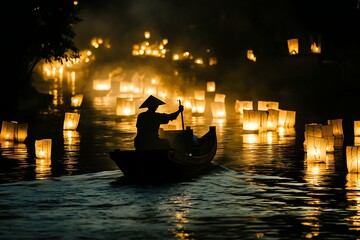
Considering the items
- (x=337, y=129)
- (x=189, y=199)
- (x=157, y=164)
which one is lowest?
(x=189, y=199)

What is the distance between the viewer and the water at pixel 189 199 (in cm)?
1631

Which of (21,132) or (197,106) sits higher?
(197,106)

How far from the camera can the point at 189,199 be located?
1955cm

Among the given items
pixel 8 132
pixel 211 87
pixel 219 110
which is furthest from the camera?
pixel 211 87

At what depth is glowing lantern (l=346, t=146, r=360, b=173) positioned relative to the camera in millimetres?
23203

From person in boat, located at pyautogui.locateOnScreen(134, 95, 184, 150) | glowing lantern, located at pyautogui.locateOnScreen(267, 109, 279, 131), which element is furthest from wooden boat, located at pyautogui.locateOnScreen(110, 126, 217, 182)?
glowing lantern, located at pyautogui.locateOnScreen(267, 109, 279, 131)

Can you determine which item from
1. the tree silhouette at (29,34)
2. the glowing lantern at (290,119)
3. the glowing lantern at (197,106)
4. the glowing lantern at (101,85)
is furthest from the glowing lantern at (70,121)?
the glowing lantern at (101,85)

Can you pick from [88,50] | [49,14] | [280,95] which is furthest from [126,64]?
[49,14]

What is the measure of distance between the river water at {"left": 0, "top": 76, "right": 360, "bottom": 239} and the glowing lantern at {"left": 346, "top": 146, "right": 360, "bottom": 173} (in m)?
0.50

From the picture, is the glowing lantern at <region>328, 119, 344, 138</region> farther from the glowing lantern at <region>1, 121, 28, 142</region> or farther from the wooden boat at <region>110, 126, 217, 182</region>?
the glowing lantern at <region>1, 121, 28, 142</region>

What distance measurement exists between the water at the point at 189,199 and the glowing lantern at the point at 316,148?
38cm

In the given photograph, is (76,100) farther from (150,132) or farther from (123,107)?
(150,132)

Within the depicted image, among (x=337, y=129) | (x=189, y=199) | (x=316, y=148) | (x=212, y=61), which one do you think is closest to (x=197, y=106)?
(x=337, y=129)

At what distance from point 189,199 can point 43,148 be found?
29.3 feet
